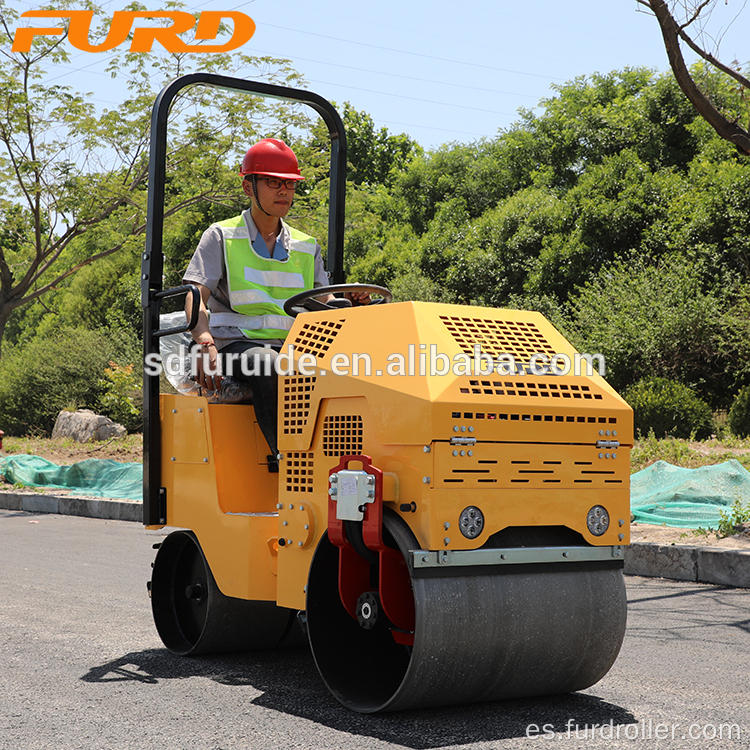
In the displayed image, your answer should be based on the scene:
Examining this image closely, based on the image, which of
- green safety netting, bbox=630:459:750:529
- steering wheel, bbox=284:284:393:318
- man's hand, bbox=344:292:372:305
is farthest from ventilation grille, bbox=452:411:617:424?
green safety netting, bbox=630:459:750:529

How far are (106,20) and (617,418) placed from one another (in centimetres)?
1483

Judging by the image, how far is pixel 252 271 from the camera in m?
4.84

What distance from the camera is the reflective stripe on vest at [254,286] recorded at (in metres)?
4.79

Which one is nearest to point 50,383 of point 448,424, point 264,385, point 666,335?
point 666,335

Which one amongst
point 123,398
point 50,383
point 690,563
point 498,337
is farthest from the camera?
point 50,383

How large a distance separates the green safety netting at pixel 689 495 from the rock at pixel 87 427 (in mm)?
14125

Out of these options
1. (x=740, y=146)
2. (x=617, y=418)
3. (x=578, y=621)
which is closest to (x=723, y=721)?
(x=578, y=621)

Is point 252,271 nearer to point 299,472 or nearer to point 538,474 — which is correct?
point 299,472

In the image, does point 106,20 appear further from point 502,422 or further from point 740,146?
point 502,422

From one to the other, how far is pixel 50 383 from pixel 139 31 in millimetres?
11975

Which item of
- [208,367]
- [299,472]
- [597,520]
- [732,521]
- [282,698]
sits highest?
[208,367]

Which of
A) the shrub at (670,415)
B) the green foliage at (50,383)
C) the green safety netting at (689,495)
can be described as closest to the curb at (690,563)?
the green safety netting at (689,495)

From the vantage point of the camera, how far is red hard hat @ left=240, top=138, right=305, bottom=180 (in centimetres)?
477

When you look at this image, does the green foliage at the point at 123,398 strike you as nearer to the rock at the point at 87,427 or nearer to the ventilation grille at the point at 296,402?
the rock at the point at 87,427
